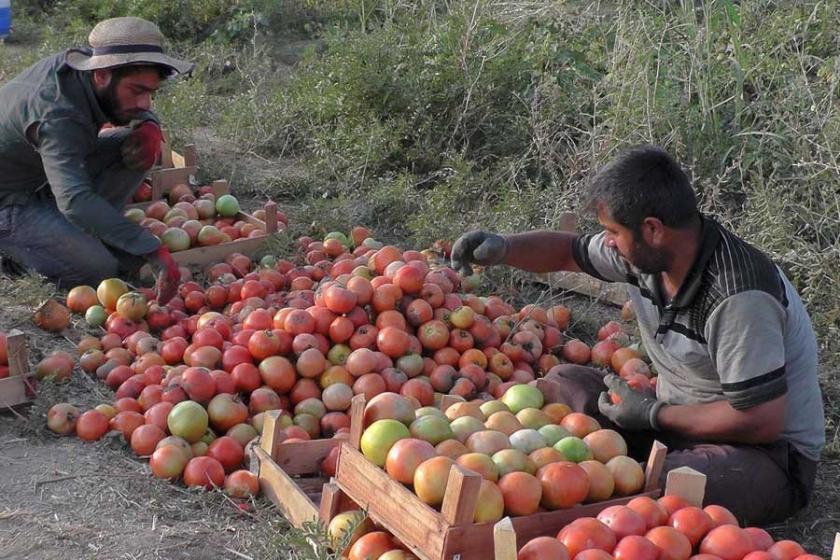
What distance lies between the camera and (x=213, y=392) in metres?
3.94

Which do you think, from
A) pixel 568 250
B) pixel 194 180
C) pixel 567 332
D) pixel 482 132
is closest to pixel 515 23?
pixel 482 132

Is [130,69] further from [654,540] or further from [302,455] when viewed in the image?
[654,540]

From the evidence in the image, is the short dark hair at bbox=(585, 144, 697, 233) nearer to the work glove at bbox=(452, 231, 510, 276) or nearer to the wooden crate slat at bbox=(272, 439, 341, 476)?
the work glove at bbox=(452, 231, 510, 276)

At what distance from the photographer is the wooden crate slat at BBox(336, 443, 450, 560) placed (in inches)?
100.0

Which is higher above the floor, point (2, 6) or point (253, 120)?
point (2, 6)

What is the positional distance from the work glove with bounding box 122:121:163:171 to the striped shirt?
9.54 feet

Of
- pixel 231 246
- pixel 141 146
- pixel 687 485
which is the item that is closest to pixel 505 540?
pixel 687 485

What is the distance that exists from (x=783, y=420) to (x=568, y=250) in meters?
1.08

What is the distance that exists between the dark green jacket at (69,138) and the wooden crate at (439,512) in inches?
88.9

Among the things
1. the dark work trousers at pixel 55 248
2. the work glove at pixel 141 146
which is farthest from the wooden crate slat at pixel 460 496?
the work glove at pixel 141 146

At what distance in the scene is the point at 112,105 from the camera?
4828 millimetres

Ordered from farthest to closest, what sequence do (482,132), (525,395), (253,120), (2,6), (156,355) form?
(2,6), (253,120), (482,132), (156,355), (525,395)

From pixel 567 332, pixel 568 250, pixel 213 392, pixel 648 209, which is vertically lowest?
pixel 567 332

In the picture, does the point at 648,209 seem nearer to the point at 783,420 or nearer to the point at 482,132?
the point at 783,420
